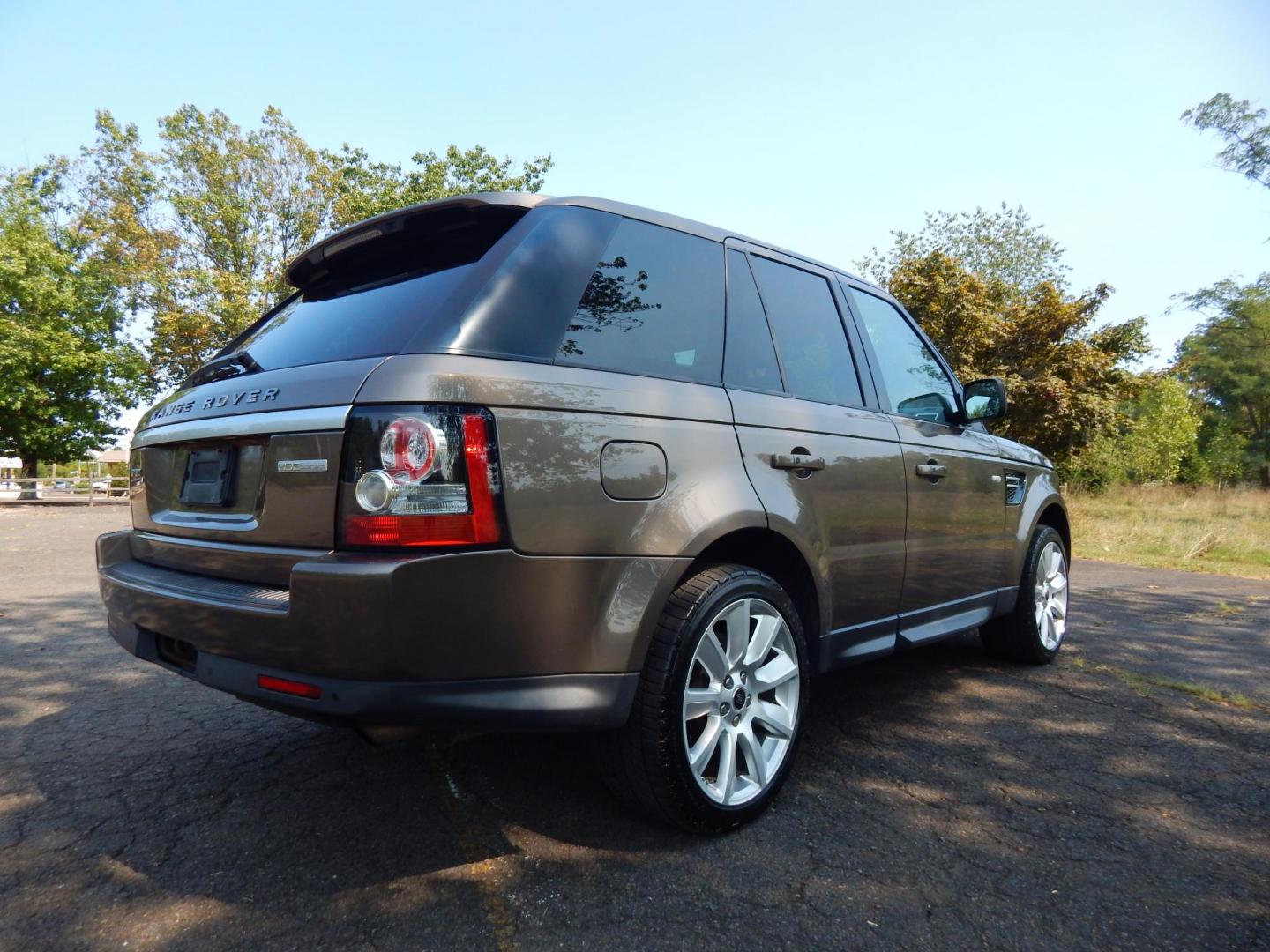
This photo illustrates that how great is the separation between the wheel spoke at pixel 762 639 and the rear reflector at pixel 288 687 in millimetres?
1249

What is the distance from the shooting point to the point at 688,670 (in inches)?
86.4

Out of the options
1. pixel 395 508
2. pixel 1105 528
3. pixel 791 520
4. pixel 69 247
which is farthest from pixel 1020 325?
pixel 69 247

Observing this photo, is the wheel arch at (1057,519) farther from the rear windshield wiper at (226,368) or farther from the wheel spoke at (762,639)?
the rear windshield wiper at (226,368)

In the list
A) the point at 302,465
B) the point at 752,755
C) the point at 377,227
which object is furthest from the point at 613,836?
the point at 377,227

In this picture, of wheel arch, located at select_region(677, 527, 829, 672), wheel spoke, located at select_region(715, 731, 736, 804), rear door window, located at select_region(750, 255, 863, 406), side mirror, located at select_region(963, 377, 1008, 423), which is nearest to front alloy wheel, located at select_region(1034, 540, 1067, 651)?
side mirror, located at select_region(963, 377, 1008, 423)

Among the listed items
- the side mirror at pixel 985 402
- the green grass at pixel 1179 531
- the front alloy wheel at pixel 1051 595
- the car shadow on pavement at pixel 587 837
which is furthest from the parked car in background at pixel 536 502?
the green grass at pixel 1179 531

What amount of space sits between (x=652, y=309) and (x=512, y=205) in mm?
523

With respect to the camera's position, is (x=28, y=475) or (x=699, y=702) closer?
(x=699, y=702)

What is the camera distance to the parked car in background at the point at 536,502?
1.83 meters

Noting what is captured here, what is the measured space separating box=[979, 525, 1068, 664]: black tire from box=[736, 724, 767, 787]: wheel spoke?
2.35 meters

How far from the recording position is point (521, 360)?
2.00 m

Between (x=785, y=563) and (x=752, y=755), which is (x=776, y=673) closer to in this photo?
(x=752, y=755)

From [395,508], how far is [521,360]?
1.61ft

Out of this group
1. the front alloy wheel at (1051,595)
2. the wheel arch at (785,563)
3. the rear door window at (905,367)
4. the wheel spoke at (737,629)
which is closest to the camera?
the wheel spoke at (737,629)
